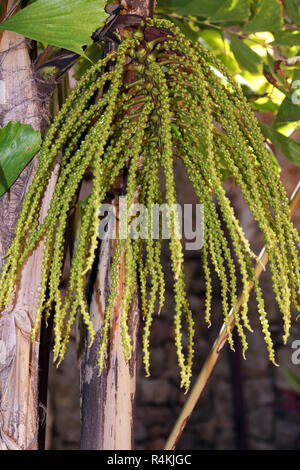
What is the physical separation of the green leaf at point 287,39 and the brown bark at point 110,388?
1.30 ft

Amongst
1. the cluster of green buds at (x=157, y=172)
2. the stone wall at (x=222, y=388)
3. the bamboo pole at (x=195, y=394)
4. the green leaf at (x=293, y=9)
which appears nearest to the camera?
the cluster of green buds at (x=157, y=172)

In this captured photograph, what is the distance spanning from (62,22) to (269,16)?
1.55ft

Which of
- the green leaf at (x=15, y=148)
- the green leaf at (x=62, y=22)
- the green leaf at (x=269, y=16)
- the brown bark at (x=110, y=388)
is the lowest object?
the brown bark at (x=110, y=388)

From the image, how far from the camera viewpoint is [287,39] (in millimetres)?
824

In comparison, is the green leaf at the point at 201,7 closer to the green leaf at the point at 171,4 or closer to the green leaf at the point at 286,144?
the green leaf at the point at 171,4

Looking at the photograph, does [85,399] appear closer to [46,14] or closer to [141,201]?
[141,201]

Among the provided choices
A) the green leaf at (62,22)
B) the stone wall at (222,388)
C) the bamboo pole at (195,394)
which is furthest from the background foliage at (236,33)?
the stone wall at (222,388)

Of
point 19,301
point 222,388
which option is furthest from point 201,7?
point 222,388

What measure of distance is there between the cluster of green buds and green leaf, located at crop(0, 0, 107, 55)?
1.6 inches

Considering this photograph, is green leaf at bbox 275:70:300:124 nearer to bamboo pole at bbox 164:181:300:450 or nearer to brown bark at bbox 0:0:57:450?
bamboo pole at bbox 164:181:300:450

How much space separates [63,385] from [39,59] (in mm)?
1864

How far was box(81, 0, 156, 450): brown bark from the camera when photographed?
663mm

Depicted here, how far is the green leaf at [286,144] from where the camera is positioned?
80 cm
